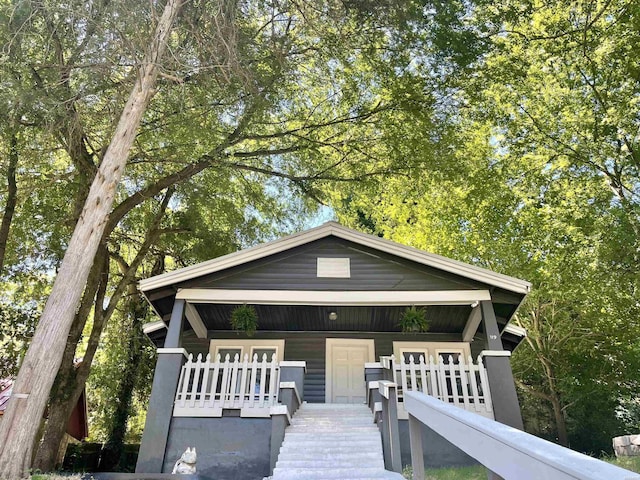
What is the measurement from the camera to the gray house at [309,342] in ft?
23.6

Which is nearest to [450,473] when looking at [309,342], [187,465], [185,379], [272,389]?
[272,389]

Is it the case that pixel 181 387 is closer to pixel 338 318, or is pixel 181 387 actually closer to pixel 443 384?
pixel 338 318

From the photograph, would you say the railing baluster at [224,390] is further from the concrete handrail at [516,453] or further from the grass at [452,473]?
the concrete handrail at [516,453]

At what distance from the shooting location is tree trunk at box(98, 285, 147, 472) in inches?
586

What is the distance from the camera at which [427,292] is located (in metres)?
8.73

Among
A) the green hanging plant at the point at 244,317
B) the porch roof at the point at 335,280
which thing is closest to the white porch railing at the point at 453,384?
the porch roof at the point at 335,280

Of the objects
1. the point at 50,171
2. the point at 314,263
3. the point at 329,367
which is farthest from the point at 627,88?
the point at 50,171

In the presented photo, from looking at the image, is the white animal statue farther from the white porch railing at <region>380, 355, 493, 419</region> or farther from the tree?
the tree

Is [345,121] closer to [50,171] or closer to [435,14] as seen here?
[435,14]

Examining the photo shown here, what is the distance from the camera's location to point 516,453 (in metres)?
1.54

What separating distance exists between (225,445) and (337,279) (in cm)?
367

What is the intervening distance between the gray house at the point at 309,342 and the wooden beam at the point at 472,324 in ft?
0.21

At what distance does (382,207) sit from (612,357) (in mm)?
10044

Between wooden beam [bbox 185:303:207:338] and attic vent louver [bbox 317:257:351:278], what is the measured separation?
2.88 metres
